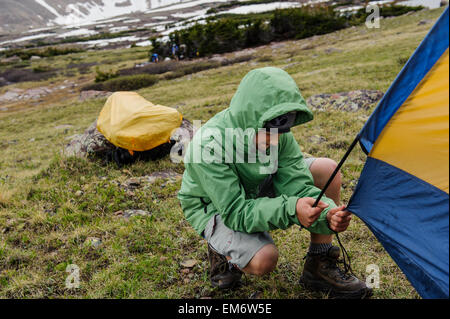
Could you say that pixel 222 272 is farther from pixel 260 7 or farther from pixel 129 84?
pixel 260 7

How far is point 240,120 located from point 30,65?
1763 inches

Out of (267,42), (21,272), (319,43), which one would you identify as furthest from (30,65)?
(21,272)

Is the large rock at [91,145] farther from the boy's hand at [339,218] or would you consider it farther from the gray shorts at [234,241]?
the boy's hand at [339,218]

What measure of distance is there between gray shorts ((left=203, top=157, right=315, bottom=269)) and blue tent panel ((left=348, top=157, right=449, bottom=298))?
2.18ft

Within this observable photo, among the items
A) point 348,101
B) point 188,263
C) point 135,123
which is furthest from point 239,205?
point 348,101

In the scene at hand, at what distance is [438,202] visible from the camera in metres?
1.67

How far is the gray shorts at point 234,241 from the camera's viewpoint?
7.22 feet

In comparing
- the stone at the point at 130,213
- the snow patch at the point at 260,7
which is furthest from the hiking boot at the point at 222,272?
the snow patch at the point at 260,7

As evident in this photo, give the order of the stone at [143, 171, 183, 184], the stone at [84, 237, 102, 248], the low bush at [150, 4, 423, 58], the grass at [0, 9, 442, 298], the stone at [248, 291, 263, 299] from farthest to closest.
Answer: the low bush at [150, 4, 423, 58] < the stone at [143, 171, 183, 184] < the stone at [84, 237, 102, 248] < the grass at [0, 9, 442, 298] < the stone at [248, 291, 263, 299]

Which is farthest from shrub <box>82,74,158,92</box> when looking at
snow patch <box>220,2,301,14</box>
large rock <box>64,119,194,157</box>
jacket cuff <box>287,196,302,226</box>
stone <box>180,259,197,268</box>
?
snow patch <box>220,2,301,14</box>

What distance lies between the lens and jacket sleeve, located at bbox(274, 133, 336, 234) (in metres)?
2.43

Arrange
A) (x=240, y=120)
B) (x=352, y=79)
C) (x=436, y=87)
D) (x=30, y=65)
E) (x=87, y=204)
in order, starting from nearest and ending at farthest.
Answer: (x=436, y=87) < (x=240, y=120) < (x=87, y=204) < (x=352, y=79) < (x=30, y=65)

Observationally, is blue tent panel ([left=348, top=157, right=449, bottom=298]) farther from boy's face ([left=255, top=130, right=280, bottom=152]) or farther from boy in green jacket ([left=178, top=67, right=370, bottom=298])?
boy's face ([left=255, top=130, right=280, bottom=152])

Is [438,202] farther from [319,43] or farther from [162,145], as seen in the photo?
[319,43]
